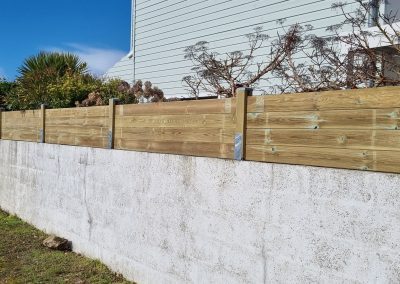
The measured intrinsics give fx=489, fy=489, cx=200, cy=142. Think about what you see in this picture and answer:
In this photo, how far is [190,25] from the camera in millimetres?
11258

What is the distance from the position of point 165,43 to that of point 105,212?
657cm

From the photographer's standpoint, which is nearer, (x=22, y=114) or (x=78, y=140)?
(x=78, y=140)

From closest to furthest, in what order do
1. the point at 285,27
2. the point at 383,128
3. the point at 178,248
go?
the point at 383,128 → the point at 178,248 → the point at 285,27

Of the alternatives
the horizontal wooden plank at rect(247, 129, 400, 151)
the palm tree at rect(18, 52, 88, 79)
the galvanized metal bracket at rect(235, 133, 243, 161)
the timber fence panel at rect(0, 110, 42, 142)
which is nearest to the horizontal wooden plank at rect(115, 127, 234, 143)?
the galvanized metal bracket at rect(235, 133, 243, 161)

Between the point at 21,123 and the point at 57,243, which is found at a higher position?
the point at 21,123

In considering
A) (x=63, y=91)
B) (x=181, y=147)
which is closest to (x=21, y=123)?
(x=63, y=91)

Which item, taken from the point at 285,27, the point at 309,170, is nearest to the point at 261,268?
the point at 309,170

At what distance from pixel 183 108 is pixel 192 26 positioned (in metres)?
6.32

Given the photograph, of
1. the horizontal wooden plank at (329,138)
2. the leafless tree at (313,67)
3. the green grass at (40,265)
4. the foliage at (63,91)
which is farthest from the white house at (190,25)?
the green grass at (40,265)

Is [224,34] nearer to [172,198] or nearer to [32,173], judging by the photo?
[32,173]

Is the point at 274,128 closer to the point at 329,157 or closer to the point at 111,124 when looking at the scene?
the point at 329,157

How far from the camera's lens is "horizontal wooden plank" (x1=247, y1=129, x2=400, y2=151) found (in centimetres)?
329

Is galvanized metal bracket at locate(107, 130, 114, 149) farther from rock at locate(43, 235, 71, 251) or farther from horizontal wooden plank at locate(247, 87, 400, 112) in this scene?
horizontal wooden plank at locate(247, 87, 400, 112)

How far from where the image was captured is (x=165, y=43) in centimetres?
1212
